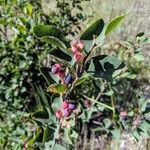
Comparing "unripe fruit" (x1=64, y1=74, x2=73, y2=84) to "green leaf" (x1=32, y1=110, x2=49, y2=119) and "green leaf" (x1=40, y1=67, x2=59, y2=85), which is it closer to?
"green leaf" (x1=40, y1=67, x2=59, y2=85)

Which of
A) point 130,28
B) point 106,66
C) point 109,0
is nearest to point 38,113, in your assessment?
point 106,66

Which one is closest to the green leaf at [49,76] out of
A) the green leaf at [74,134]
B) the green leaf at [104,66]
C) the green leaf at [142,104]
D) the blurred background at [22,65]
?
the green leaf at [104,66]

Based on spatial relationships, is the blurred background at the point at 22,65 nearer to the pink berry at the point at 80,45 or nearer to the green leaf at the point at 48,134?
the green leaf at the point at 48,134

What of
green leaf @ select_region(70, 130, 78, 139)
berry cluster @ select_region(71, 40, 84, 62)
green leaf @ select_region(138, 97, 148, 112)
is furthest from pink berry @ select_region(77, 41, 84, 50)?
green leaf @ select_region(138, 97, 148, 112)

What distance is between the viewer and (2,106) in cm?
290

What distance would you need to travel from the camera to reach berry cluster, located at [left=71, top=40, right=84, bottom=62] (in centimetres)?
105

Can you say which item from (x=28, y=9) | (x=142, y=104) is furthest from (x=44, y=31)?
(x=28, y=9)

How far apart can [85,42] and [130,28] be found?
4.48 m

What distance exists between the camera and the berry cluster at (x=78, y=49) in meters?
1.05

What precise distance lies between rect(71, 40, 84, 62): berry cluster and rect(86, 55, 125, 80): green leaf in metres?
0.04

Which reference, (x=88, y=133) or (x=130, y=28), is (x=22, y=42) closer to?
(x=88, y=133)

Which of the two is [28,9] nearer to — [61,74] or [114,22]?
[61,74]

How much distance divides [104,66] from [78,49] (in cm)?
7

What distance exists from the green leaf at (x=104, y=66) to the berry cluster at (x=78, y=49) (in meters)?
0.04
